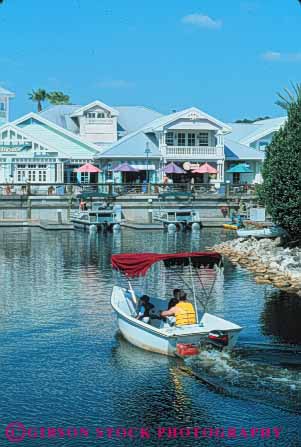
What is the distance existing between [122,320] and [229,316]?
210 inches

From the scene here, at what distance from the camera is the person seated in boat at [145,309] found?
2267cm

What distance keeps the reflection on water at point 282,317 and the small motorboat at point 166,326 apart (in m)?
2.66

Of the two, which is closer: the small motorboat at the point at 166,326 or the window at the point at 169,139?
the small motorboat at the point at 166,326

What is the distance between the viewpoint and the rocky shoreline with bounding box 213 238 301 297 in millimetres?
34375

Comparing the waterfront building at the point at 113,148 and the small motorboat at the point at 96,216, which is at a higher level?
the waterfront building at the point at 113,148

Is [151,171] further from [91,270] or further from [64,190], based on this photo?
[91,270]

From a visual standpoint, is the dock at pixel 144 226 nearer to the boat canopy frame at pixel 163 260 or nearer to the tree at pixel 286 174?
the tree at pixel 286 174

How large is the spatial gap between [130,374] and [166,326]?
2656 millimetres

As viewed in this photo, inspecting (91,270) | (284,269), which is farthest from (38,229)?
(284,269)

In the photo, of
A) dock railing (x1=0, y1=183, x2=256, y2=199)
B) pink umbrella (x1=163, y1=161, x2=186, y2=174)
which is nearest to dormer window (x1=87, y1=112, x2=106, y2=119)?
pink umbrella (x1=163, y1=161, x2=186, y2=174)

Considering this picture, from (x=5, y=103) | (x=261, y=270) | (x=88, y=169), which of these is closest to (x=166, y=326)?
(x=261, y=270)

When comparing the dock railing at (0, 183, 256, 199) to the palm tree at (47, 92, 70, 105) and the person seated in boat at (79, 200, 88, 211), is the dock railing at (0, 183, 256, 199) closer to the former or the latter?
the person seated in boat at (79, 200, 88, 211)

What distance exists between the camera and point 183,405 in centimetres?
1756

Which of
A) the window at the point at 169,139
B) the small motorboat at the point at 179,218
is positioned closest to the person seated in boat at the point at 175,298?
the small motorboat at the point at 179,218
